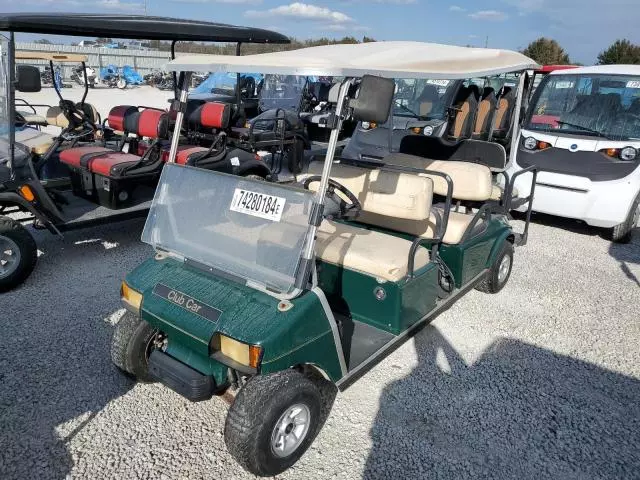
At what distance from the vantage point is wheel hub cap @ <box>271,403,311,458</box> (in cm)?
224

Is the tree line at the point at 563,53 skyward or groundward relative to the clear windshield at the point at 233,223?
skyward

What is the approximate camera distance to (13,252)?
158 inches

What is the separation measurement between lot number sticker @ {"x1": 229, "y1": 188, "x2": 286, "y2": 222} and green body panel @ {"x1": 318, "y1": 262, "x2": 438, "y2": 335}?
2.66 ft

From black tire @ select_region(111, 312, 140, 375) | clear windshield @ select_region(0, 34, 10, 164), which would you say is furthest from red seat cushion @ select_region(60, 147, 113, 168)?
black tire @ select_region(111, 312, 140, 375)

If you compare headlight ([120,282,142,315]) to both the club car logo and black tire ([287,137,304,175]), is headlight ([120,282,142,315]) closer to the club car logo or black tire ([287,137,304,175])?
the club car logo

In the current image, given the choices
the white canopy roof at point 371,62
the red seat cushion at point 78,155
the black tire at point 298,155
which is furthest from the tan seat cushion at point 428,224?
the black tire at point 298,155

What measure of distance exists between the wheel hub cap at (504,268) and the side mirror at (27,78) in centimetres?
432

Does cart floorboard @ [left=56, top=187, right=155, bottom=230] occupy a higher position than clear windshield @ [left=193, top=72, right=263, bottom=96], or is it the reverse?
clear windshield @ [left=193, top=72, right=263, bottom=96]

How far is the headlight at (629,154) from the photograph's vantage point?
18.2 feet

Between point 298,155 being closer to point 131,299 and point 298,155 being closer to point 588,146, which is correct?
point 588,146

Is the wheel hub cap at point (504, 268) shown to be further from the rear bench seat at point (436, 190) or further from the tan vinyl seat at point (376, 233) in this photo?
the tan vinyl seat at point (376, 233)

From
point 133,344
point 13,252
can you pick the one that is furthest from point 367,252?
point 13,252

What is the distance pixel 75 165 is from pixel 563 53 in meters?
31.3

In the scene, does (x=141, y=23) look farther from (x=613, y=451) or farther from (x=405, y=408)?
(x=613, y=451)
